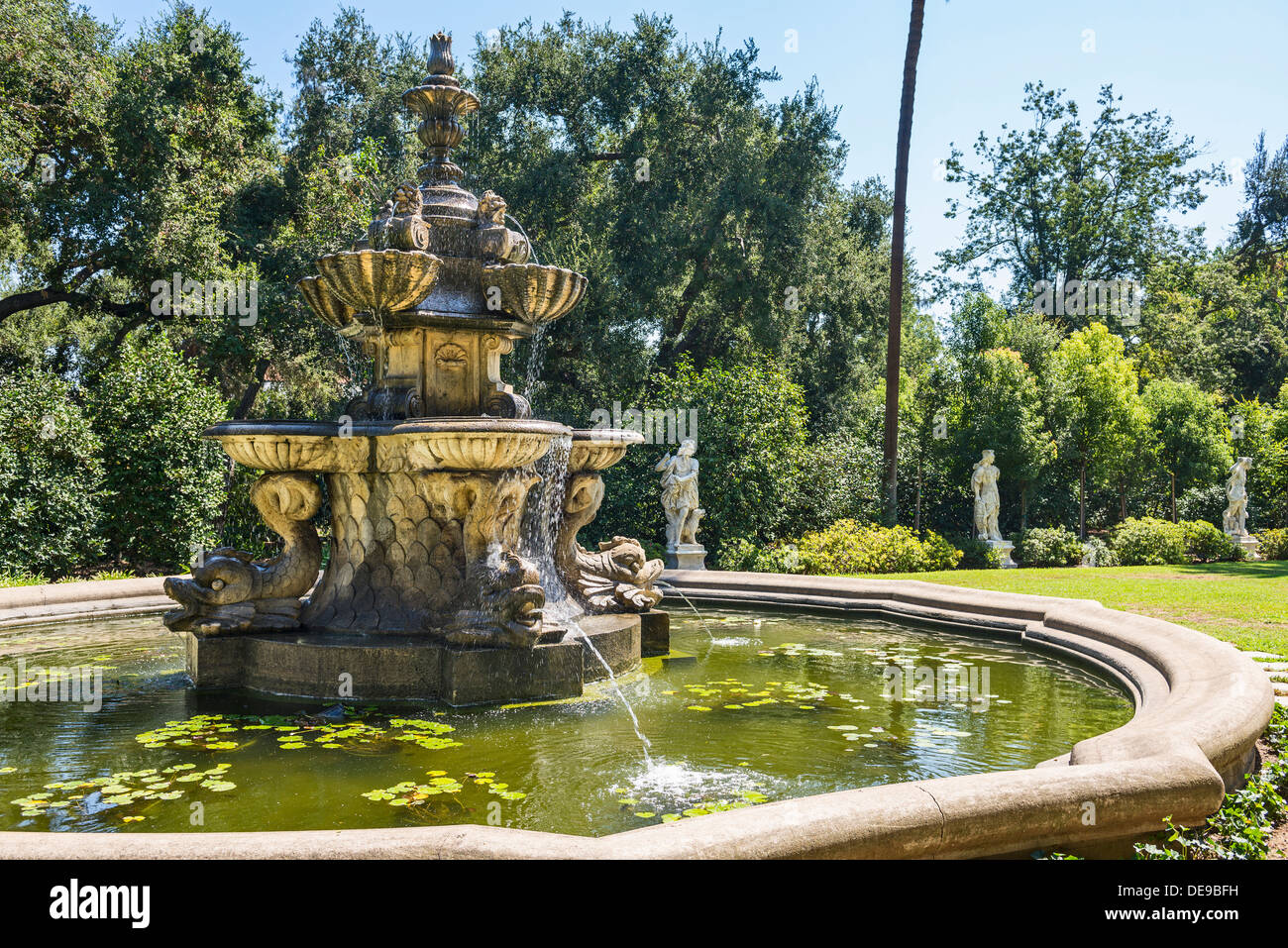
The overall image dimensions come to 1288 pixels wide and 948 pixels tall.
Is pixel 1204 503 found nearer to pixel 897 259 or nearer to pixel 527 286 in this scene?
pixel 897 259

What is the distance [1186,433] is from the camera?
24344 mm

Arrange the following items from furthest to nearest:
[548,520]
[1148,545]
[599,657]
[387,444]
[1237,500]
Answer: [1237,500] → [1148,545] → [548,520] → [599,657] → [387,444]

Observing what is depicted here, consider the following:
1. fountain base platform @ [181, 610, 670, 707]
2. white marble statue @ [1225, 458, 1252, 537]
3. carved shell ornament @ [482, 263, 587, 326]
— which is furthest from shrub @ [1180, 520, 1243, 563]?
fountain base platform @ [181, 610, 670, 707]

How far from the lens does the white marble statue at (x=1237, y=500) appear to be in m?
22.6

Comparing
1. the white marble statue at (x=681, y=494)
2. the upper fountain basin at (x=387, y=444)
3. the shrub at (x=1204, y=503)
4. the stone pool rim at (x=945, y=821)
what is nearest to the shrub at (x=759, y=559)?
the white marble statue at (x=681, y=494)

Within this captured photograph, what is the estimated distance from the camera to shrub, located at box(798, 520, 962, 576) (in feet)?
55.2

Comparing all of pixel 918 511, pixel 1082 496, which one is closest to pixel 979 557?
pixel 918 511

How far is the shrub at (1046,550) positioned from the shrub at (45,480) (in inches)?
657

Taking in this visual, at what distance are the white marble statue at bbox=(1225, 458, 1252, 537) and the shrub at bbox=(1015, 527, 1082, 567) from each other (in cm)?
522

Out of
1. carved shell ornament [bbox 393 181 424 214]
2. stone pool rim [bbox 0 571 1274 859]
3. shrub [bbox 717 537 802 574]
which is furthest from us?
shrub [bbox 717 537 802 574]

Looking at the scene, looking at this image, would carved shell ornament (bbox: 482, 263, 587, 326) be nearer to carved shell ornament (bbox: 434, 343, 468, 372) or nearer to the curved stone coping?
carved shell ornament (bbox: 434, 343, 468, 372)

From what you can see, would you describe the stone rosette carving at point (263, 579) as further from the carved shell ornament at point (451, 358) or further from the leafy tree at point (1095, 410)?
the leafy tree at point (1095, 410)

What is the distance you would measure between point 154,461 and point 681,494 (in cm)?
796
